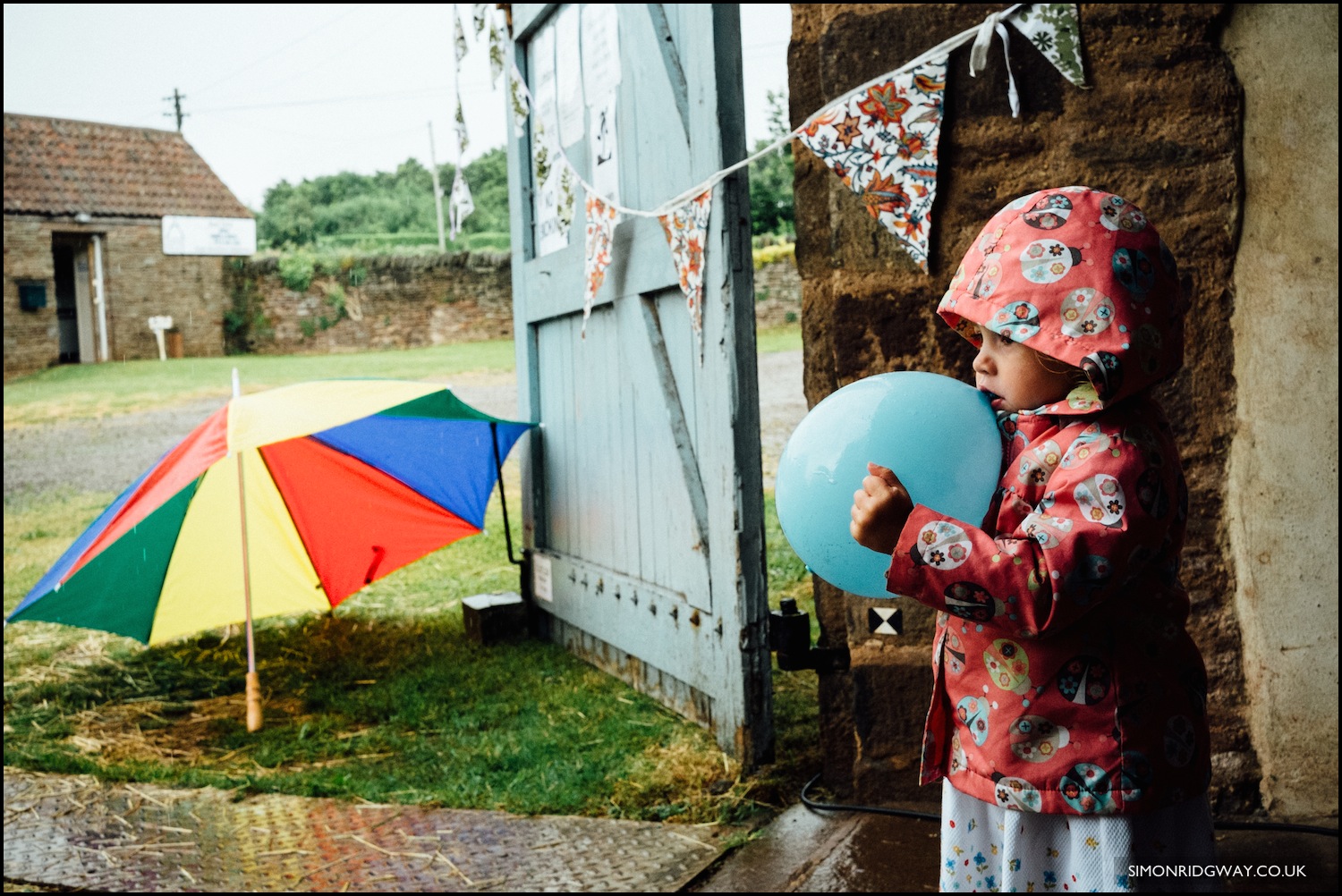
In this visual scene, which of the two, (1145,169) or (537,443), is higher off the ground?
(1145,169)

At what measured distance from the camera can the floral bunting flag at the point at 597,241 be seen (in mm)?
3488

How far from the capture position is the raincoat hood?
1.26 meters

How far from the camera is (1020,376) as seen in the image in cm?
137

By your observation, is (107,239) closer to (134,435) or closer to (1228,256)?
(134,435)

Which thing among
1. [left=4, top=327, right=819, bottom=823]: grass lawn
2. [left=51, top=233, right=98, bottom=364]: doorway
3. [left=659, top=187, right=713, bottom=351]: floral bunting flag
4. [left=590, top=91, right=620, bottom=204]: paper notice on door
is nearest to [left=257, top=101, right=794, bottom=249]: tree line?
[left=51, top=233, right=98, bottom=364]: doorway

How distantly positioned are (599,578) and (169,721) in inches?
66.5

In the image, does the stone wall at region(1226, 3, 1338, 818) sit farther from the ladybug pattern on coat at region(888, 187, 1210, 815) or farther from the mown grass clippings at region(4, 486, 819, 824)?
the mown grass clippings at region(4, 486, 819, 824)

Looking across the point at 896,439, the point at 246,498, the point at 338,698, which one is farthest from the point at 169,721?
the point at 896,439

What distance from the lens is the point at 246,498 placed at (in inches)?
166

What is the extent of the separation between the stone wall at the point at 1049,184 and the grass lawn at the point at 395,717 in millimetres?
766

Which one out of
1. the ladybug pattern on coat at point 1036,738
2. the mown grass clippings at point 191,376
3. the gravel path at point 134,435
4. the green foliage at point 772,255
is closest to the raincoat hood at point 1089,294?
the ladybug pattern on coat at point 1036,738

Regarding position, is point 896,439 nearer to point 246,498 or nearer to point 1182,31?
point 1182,31

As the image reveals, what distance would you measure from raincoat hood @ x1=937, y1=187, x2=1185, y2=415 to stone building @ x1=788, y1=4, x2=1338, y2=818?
1.14m

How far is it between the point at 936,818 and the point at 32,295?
21.4 metres
